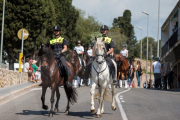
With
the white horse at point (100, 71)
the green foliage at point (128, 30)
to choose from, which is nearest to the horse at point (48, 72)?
the white horse at point (100, 71)

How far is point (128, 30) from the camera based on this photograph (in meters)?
113

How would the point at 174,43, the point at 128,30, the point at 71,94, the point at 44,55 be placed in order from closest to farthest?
the point at 44,55, the point at 71,94, the point at 174,43, the point at 128,30

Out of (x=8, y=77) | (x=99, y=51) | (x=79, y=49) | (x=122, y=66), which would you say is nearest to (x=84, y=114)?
(x=99, y=51)

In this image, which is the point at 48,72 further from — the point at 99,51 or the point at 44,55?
the point at 99,51

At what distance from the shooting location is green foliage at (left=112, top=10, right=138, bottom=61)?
105 metres

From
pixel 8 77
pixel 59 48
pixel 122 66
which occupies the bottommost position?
pixel 8 77

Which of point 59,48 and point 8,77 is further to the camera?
point 8,77

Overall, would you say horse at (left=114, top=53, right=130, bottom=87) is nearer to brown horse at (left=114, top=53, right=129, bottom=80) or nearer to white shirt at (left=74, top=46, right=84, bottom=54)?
brown horse at (left=114, top=53, right=129, bottom=80)

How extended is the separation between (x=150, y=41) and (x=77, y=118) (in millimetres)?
146629

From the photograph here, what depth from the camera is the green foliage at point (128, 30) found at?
105 metres

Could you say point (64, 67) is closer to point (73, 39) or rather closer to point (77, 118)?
point (77, 118)

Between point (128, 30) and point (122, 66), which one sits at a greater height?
point (128, 30)

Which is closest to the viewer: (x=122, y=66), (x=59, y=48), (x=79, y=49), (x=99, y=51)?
(x=99, y=51)

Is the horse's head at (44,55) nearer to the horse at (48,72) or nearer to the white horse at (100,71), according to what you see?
the horse at (48,72)
